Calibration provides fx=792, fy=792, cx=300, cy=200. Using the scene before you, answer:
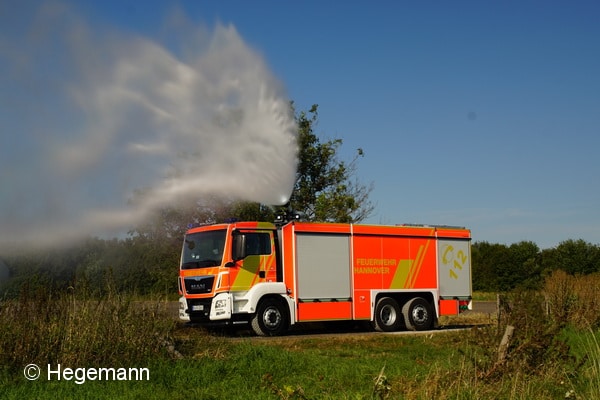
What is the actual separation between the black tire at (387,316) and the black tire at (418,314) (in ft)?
0.87

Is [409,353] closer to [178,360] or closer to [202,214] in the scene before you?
[178,360]

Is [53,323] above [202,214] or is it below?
below

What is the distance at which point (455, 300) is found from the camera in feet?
81.8

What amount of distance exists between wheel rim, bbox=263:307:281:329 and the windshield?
1.84 m

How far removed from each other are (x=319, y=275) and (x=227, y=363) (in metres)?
9.06

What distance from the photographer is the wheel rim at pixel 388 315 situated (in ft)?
76.2

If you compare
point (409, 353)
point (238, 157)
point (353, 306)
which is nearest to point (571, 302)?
point (353, 306)

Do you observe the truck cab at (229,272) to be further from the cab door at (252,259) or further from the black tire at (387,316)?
the black tire at (387,316)

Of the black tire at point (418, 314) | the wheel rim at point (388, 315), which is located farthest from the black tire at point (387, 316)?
the black tire at point (418, 314)

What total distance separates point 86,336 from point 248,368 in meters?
2.64

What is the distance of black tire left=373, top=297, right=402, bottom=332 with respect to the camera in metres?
23.0

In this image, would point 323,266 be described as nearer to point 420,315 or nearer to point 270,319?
point 270,319

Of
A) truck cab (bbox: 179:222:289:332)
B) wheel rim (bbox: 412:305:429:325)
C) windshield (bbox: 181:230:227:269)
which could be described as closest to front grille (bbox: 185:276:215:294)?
truck cab (bbox: 179:222:289:332)

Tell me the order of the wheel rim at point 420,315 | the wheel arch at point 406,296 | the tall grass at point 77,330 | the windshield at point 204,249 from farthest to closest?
the wheel rim at point 420,315 → the wheel arch at point 406,296 → the windshield at point 204,249 → the tall grass at point 77,330
